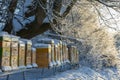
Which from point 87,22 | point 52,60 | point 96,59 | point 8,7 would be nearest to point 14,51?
point 8,7

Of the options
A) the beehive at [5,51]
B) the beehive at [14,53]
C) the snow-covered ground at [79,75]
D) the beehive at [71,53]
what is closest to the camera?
the beehive at [5,51]

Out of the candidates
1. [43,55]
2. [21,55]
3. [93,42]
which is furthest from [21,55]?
[93,42]

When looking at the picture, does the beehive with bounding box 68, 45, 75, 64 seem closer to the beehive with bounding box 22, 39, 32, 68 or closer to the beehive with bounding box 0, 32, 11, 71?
the beehive with bounding box 22, 39, 32, 68

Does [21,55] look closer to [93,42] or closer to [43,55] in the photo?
[43,55]

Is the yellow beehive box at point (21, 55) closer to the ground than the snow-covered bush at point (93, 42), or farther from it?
farther from it

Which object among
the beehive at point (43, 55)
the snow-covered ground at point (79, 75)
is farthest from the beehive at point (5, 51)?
the snow-covered ground at point (79, 75)

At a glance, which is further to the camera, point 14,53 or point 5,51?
point 14,53

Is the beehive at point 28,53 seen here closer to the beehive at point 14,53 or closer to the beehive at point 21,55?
the beehive at point 21,55

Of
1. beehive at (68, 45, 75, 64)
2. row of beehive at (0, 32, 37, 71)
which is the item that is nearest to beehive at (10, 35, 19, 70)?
row of beehive at (0, 32, 37, 71)

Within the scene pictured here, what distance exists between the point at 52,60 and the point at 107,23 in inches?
108

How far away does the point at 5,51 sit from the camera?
9.76 metres

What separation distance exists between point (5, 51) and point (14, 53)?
89 centimetres

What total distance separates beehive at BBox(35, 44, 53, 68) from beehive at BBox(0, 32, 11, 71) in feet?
13.9

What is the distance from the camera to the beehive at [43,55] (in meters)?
14.3
